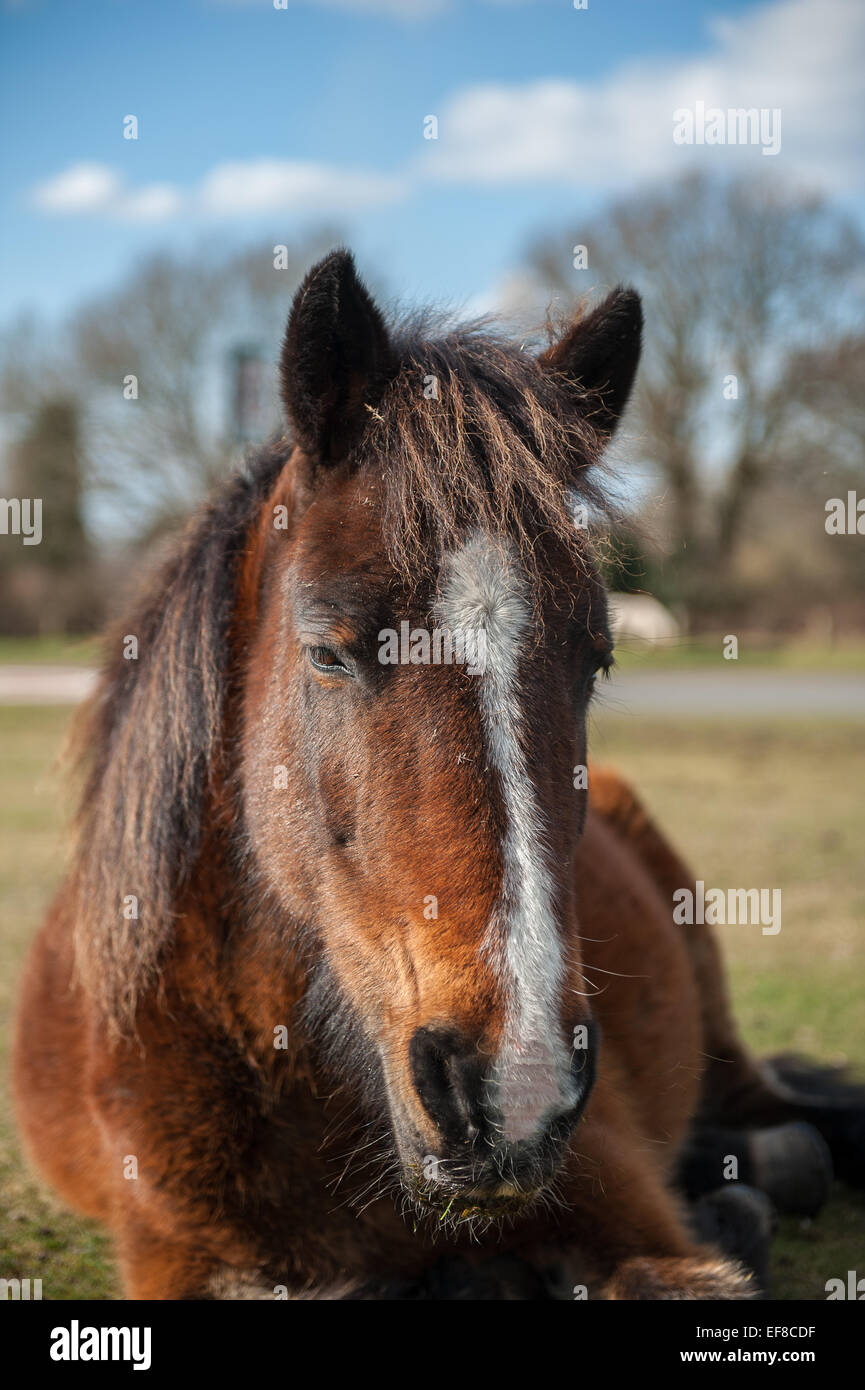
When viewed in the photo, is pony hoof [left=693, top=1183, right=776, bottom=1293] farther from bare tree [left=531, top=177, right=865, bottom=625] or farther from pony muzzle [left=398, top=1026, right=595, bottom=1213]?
bare tree [left=531, top=177, right=865, bottom=625]

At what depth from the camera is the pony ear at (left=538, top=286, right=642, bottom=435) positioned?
294 centimetres

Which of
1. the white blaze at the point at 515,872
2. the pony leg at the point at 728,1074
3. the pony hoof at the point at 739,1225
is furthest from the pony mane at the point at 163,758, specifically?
the pony leg at the point at 728,1074

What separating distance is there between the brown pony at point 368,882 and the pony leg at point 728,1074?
4.30ft

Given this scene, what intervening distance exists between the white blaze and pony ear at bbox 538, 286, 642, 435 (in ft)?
2.52

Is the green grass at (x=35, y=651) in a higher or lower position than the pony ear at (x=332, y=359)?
higher

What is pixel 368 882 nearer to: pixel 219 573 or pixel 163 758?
pixel 163 758

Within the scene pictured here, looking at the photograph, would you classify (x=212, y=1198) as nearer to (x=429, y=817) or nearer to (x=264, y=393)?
(x=429, y=817)

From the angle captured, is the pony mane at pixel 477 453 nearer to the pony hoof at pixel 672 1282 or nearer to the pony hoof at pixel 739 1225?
the pony hoof at pixel 672 1282

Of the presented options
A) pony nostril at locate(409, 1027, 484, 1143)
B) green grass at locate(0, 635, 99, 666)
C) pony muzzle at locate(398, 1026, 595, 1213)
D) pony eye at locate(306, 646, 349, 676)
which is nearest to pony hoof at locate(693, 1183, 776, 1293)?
pony muzzle at locate(398, 1026, 595, 1213)

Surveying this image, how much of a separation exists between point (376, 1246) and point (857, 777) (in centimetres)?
1466

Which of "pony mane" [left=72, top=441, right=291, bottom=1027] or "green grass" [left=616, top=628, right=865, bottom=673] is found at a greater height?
"green grass" [left=616, top=628, right=865, bottom=673]

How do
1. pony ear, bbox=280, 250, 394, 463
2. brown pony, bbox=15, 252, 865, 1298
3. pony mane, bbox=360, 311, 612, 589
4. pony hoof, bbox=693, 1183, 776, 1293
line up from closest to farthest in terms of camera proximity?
brown pony, bbox=15, 252, 865, 1298
pony mane, bbox=360, 311, 612, 589
pony ear, bbox=280, 250, 394, 463
pony hoof, bbox=693, 1183, 776, 1293

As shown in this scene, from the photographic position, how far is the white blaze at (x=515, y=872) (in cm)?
204
